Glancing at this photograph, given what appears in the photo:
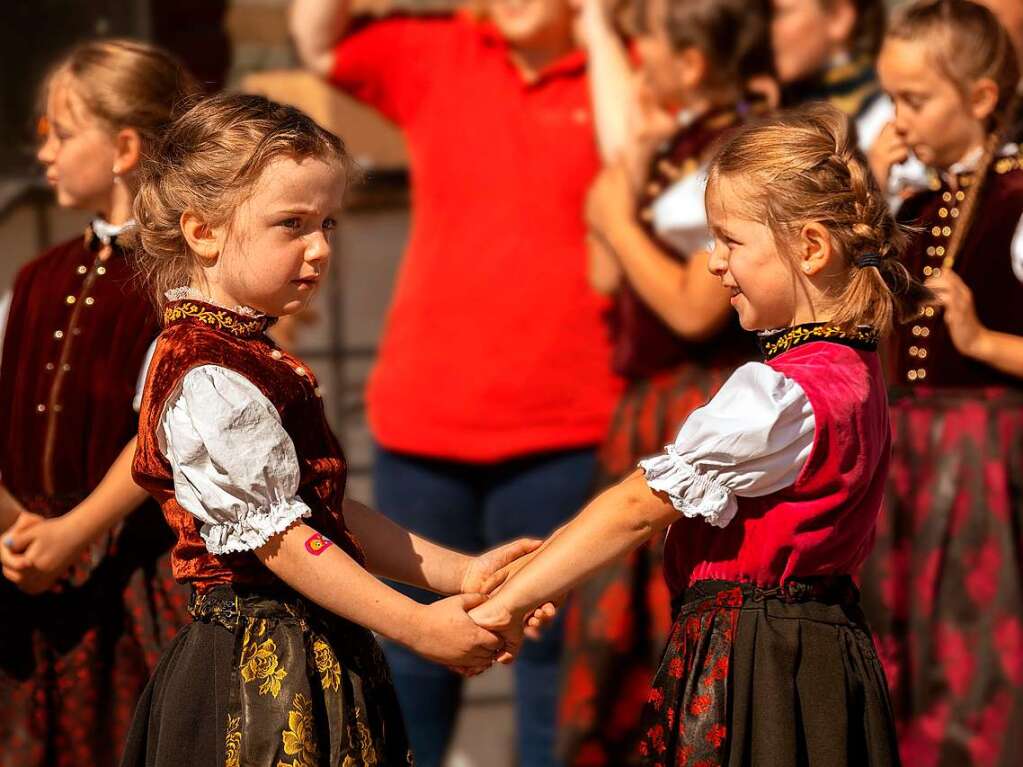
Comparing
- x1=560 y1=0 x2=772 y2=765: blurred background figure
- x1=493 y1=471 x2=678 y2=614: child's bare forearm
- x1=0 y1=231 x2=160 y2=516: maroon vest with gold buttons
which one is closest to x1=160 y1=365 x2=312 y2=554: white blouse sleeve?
x1=493 y1=471 x2=678 y2=614: child's bare forearm

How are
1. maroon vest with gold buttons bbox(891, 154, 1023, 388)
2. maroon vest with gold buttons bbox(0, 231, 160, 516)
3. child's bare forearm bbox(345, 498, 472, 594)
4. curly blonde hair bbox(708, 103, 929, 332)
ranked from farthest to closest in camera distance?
maroon vest with gold buttons bbox(891, 154, 1023, 388) → maroon vest with gold buttons bbox(0, 231, 160, 516) → child's bare forearm bbox(345, 498, 472, 594) → curly blonde hair bbox(708, 103, 929, 332)

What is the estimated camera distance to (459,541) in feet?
12.4

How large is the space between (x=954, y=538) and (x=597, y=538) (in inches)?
42.1

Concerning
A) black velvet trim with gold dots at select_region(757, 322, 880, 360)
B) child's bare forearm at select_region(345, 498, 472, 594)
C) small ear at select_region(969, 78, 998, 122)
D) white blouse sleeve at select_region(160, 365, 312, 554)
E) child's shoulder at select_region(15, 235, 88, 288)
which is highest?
small ear at select_region(969, 78, 998, 122)

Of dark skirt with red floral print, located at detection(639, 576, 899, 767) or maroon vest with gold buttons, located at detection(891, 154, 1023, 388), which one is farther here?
maroon vest with gold buttons, located at detection(891, 154, 1023, 388)

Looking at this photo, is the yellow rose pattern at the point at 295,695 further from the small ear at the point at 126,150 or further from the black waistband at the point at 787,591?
the small ear at the point at 126,150

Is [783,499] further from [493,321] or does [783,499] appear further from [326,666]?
[493,321]

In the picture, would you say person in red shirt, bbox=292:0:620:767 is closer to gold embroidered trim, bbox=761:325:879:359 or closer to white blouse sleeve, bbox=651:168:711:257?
white blouse sleeve, bbox=651:168:711:257

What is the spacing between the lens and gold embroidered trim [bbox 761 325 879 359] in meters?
2.36

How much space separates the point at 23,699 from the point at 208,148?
1.10 meters

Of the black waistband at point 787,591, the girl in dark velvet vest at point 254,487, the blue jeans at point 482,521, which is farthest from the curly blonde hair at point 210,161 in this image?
the blue jeans at point 482,521

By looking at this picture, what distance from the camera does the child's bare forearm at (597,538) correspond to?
2338mm

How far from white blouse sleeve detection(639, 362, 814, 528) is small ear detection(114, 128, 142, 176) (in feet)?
3.64

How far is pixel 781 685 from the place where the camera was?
7.60 ft
